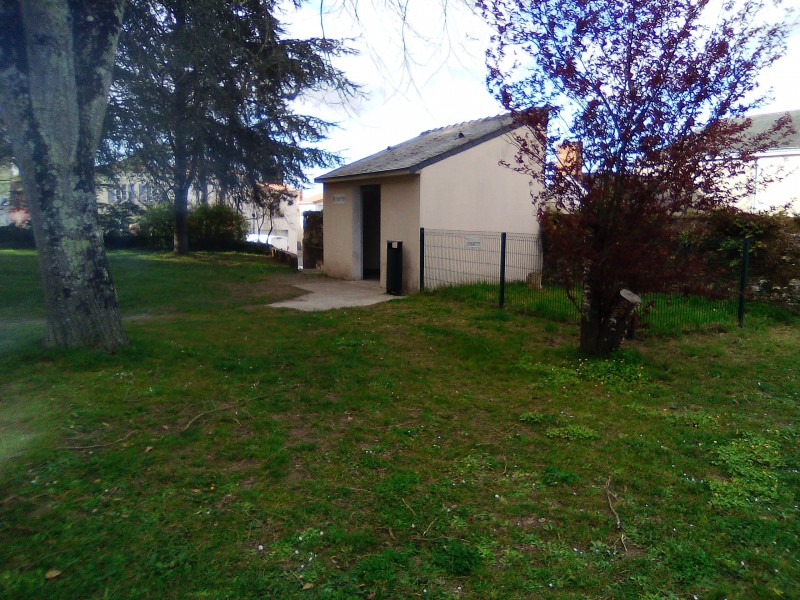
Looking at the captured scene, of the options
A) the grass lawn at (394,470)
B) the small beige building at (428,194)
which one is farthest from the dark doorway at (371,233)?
the grass lawn at (394,470)

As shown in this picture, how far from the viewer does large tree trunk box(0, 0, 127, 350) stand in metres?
6.30

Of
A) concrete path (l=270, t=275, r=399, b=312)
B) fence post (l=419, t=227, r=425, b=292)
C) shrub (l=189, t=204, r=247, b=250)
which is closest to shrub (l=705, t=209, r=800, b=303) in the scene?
fence post (l=419, t=227, r=425, b=292)

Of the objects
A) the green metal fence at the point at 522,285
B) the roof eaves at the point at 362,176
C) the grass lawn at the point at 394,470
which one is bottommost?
the grass lawn at the point at 394,470

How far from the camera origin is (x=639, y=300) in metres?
6.99

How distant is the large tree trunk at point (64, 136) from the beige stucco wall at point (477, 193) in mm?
7323

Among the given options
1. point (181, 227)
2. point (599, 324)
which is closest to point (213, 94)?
→ point (181, 227)

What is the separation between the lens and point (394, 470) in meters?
4.50

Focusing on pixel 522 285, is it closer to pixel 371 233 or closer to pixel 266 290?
pixel 266 290

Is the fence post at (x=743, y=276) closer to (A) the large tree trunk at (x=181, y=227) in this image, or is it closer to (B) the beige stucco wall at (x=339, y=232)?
(B) the beige stucco wall at (x=339, y=232)

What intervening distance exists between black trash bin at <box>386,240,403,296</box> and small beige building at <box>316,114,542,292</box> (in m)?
0.27

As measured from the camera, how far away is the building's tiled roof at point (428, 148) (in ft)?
43.0

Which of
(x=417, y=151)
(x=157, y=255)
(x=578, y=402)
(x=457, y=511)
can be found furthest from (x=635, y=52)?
(x=157, y=255)

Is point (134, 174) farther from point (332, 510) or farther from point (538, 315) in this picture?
point (332, 510)

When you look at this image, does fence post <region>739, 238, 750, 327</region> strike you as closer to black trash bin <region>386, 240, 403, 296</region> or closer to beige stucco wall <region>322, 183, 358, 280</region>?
black trash bin <region>386, 240, 403, 296</region>
